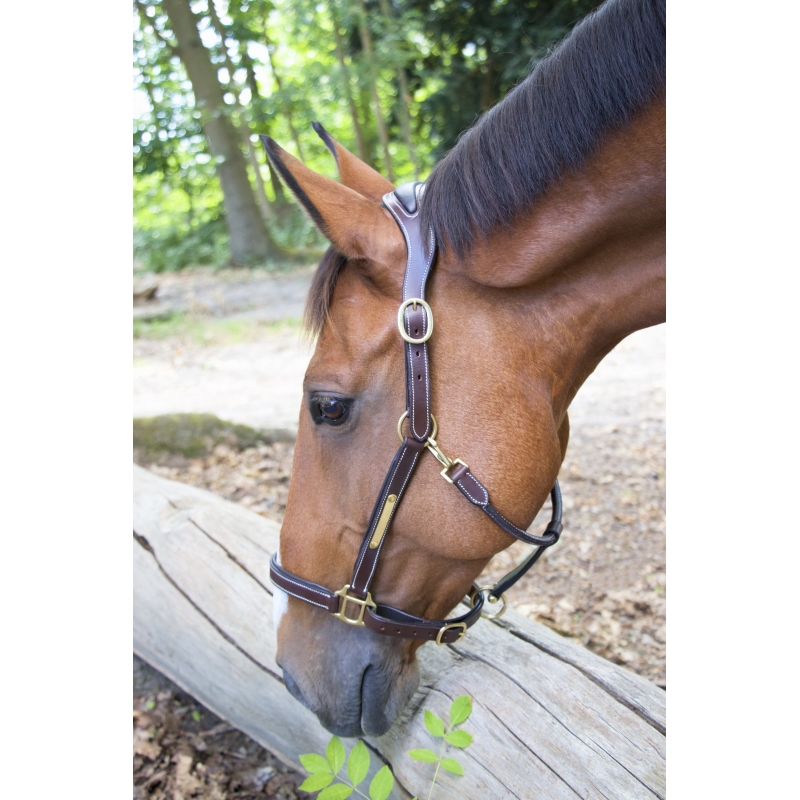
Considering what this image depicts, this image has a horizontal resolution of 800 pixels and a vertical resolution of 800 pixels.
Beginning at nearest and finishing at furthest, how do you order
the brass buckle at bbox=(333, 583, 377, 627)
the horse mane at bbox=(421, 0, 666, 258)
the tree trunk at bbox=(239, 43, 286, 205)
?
the horse mane at bbox=(421, 0, 666, 258)
the brass buckle at bbox=(333, 583, 377, 627)
the tree trunk at bbox=(239, 43, 286, 205)

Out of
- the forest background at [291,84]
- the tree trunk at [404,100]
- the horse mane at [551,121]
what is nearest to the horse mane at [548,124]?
the horse mane at [551,121]

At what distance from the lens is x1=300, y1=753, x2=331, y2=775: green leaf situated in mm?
1498

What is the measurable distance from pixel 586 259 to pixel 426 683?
1.35m

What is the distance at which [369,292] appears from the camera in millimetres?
1598

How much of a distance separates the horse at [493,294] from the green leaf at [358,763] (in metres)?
0.36

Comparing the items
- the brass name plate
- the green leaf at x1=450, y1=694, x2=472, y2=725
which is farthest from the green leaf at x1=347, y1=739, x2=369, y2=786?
the brass name plate

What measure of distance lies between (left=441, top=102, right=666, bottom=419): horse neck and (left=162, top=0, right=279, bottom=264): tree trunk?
12174 mm

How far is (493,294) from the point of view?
5.18 feet

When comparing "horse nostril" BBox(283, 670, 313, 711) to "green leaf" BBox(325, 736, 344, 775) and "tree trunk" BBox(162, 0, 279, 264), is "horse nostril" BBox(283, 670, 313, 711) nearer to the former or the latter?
"green leaf" BBox(325, 736, 344, 775)

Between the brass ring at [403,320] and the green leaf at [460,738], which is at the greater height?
the brass ring at [403,320]

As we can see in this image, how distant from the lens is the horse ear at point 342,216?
1.50m

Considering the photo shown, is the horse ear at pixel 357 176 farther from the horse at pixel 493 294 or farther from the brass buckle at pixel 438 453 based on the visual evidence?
the brass buckle at pixel 438 453
